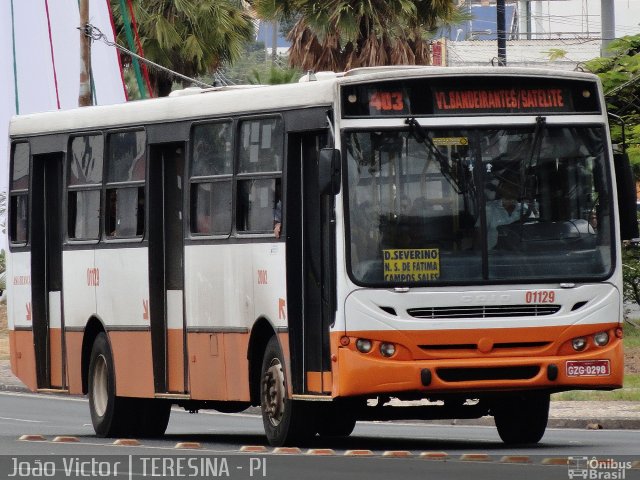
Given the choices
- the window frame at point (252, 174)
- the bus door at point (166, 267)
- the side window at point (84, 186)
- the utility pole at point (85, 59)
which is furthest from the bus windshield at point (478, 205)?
the utility pole at point (85, 59)

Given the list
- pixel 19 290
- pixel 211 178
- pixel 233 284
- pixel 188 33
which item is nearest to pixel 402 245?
pixel 233 284

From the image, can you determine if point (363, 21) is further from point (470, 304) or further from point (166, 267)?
point (470, 304)

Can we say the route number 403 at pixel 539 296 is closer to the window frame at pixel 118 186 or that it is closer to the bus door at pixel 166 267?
the bus door at pixel 166 267

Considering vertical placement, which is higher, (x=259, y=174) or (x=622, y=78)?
(x=622, y=78)

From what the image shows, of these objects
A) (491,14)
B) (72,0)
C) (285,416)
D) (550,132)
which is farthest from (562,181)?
(491,14)

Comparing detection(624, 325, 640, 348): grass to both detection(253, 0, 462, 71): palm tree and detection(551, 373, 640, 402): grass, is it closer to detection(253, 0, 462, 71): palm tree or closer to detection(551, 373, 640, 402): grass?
detection(253, 0, 462, 71): palm tree

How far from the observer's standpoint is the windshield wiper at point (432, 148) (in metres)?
14.8

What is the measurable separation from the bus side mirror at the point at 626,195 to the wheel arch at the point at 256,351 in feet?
9.79

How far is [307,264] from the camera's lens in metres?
15.2

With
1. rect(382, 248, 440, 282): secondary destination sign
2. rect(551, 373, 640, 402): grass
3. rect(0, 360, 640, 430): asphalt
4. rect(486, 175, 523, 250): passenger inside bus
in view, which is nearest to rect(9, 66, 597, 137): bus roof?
rect(486, 175, 523, 250): passenger inside bus

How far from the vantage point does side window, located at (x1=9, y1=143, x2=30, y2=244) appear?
19766mm

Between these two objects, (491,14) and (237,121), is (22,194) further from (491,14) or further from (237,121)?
(491,14)

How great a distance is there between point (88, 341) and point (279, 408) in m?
3.98

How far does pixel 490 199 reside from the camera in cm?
1491
